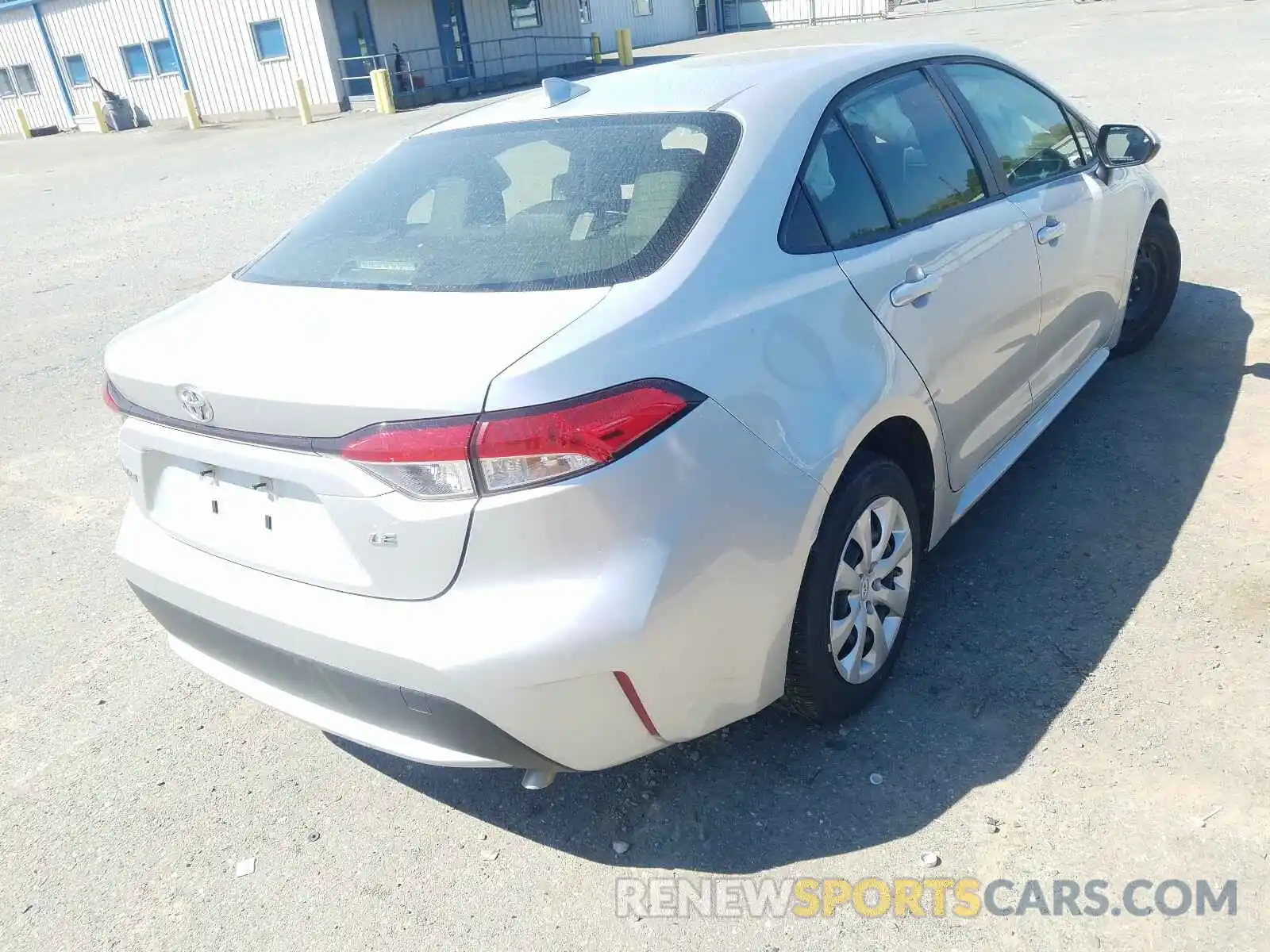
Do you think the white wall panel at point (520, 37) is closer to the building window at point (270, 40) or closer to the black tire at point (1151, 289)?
the building window at point (270, 40)

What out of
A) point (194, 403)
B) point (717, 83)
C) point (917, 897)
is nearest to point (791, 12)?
point (717, 83)

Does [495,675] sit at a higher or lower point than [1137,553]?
higher

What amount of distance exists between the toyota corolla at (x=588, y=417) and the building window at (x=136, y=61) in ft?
95.8

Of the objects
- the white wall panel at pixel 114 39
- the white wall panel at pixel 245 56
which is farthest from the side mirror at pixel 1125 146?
the white wall panel at pixel 114 39

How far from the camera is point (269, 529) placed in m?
2.15

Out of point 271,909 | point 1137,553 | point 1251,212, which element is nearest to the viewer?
point 271,909

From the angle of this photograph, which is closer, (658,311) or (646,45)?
(658,311)

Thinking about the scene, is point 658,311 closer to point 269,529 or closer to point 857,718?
point 269,529

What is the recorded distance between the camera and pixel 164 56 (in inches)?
1046

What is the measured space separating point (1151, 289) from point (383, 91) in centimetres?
2196

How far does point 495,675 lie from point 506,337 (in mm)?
682

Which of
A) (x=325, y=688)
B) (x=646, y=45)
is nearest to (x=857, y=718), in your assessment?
(x=325, y=688)

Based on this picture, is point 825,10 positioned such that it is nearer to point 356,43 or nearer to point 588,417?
point 356,43

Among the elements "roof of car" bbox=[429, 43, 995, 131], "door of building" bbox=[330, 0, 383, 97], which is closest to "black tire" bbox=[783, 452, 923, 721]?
"roof of car" bbox=[429, 43, 995, 131]
